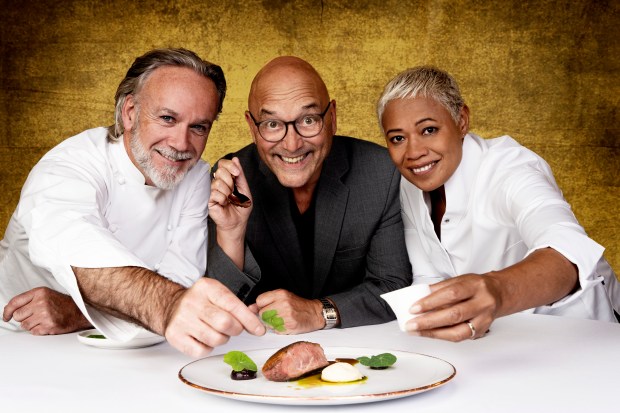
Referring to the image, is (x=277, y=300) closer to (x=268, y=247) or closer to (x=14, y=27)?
(x=268, y=247)

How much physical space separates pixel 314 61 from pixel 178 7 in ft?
3.37

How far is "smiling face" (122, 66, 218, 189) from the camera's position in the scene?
2551mm

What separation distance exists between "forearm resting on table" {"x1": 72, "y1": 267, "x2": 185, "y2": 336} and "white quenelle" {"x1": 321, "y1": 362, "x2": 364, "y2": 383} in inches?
14.3

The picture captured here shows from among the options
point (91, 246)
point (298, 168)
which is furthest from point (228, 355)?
point (298, 168)

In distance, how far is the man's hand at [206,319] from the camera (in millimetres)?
1471

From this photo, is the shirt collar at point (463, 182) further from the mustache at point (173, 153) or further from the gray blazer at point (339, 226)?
the mustache at point (173, 153)

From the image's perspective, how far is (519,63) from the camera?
5.54m

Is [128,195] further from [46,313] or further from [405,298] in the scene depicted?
[405,298]

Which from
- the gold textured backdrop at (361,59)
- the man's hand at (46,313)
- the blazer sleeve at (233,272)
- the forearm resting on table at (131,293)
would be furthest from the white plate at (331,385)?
the gold textured backdrop at (361,59)

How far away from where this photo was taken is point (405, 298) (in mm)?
1461

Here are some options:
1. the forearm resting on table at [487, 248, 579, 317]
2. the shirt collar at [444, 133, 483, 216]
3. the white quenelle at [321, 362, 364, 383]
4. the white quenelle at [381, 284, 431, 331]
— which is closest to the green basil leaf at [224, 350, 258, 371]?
the white quenelle at [321, 362, 364, 383]

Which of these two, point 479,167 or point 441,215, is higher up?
point 479,167

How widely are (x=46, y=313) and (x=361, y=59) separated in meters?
3.97

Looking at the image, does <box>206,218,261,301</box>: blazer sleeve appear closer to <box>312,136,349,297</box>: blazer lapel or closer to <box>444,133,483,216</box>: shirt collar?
<box>312,136,349,297</box>: blazer lapel
